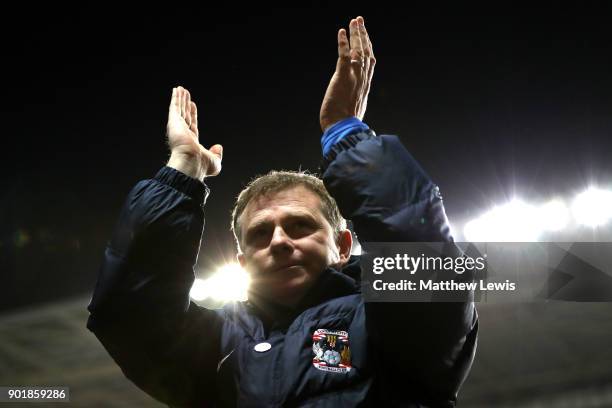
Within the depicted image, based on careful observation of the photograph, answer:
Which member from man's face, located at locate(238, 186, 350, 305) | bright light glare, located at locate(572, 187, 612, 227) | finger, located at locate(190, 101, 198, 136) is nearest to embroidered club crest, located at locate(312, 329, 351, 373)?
man's face, located at locate(238, 186, 350, 305)

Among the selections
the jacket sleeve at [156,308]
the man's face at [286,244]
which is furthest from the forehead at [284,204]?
the jacket sleeve at [156,308]

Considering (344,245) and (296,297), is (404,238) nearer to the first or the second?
(296,297)

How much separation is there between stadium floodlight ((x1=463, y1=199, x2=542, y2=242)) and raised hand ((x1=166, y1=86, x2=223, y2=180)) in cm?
663

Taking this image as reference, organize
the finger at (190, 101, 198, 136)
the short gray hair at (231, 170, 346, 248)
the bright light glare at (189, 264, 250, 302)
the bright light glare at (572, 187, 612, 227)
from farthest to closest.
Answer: the bright light glare at (189, 264, 250, 302), the bright light glare at (572, 187, 612, 227), the finger at (190, 101, 198, 136), the short gray hair at (231, 170, 346, 248)

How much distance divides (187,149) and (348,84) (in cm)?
57

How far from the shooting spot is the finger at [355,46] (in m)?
1.59

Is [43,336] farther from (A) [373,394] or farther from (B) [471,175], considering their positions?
(A) [373,394]

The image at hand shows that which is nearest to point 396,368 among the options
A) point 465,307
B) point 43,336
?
point 465,307

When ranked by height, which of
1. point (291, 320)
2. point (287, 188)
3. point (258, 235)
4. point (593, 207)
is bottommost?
point (291, 320)

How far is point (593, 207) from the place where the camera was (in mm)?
7500

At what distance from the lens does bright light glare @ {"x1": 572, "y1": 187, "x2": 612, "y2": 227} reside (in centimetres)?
744

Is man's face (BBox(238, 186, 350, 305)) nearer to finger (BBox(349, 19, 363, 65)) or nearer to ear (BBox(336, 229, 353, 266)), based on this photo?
ear (BBox(336, 229, 353, 266))

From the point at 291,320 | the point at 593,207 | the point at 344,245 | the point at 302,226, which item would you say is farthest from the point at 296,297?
the point at 593,207

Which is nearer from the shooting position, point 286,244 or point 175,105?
point 286,244
